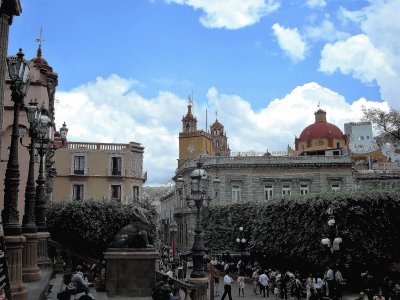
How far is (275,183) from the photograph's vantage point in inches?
1811

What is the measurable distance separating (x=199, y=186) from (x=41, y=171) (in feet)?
17.9

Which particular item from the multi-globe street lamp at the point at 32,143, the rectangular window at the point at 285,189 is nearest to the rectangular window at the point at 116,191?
the rectangular window at the point at 285,189

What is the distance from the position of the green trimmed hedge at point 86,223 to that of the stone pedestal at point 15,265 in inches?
632

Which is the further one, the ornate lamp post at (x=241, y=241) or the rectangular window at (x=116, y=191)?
the rectangular window at (x=116, y=191)

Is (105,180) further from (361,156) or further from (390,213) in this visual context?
(361,156)

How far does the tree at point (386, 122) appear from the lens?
30.4 metres

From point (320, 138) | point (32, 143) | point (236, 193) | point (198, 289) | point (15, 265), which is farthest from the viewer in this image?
point (320, 138)

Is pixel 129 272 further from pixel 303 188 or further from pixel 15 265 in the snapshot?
pixel 303 188

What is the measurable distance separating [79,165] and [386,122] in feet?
94.0

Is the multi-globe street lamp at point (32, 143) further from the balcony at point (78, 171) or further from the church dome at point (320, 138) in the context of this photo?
the church dome at point (320, 138)

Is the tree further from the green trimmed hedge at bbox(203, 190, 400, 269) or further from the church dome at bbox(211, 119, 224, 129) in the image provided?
the church dome at bbox(211, 119, 224, 129)

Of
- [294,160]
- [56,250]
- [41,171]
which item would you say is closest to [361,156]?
[294,160]

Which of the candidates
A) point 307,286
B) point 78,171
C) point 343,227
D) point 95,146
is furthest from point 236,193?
point 307,286

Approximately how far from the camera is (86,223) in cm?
2561
